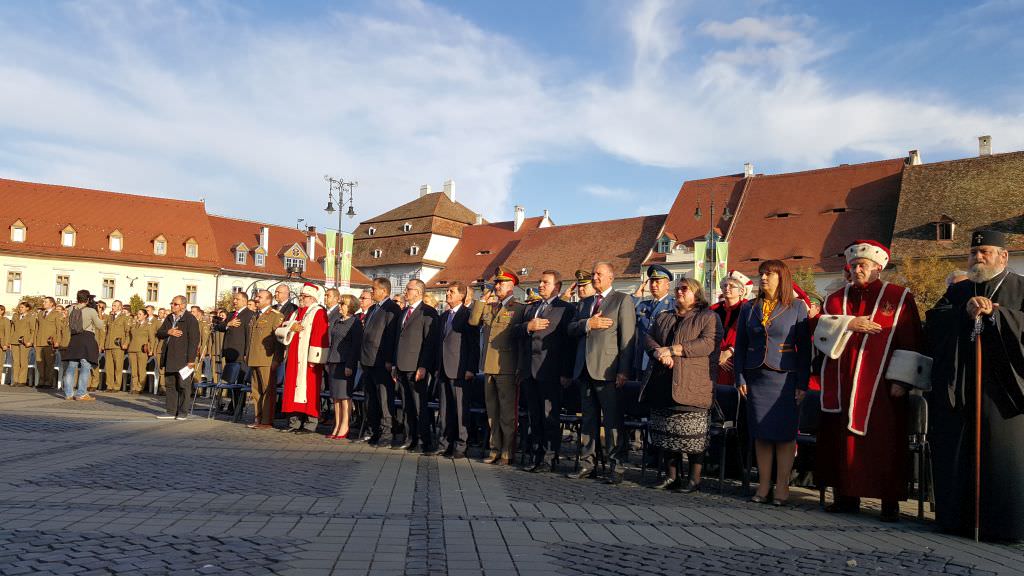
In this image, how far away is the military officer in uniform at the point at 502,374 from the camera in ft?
32.3

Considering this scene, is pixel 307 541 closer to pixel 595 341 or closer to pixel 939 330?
pixel 595 341

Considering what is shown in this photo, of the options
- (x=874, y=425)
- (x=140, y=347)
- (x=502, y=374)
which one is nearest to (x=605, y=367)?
(x=502, y=374)

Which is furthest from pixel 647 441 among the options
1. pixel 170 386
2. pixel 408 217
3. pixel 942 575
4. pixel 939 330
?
pixel 408 217

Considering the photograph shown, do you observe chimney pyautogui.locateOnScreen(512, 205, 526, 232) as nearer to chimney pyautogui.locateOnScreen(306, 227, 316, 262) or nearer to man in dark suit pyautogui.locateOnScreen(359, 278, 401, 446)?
chimney pyautogui.locateOnScreen(306, 227, 316, 262)

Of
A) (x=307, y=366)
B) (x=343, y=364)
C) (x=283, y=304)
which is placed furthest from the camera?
(x=283, y=304)

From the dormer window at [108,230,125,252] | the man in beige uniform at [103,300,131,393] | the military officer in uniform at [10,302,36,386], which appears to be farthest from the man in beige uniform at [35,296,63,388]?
the dormer window at [108,230,125,252]

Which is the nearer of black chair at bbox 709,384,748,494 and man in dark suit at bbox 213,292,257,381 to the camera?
black chair at bbox 709,384,748,494

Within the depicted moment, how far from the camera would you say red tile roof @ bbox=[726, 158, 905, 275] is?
52.9m

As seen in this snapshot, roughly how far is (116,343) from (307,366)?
1032 centimetres

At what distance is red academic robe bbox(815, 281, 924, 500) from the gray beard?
562 millimetres

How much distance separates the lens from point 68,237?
62.8 meters

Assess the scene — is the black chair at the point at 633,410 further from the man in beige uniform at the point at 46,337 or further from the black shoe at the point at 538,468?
the man in beige uniform at the point at 46,337

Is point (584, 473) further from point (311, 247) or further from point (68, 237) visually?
point (311, 247)

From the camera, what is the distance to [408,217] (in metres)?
82.9
